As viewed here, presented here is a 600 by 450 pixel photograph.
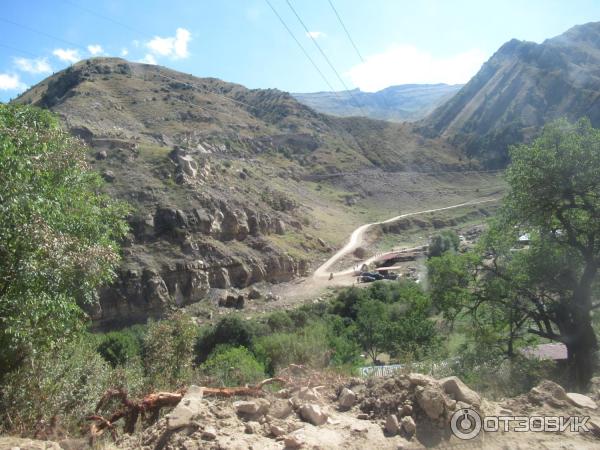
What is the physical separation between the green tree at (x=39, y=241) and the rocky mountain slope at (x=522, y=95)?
10314 centimetres

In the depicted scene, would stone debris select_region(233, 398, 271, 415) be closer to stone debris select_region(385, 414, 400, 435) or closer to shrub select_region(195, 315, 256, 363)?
stone debris select_region(385, 414, 400, 435)

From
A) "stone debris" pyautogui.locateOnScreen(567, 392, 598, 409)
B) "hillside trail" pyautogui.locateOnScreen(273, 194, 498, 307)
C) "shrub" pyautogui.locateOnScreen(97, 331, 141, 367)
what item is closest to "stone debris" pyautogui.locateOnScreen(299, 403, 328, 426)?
"stone debris" pyautogui.locateOnScreen(567, 392, 598, 409)

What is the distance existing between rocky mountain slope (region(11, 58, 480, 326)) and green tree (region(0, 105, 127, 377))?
A: 4331mm

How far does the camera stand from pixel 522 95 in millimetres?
118812

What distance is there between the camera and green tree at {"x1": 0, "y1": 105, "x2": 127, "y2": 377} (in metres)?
5.80

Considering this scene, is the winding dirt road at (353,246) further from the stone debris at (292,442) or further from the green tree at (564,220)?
the stone debris at (292,442)

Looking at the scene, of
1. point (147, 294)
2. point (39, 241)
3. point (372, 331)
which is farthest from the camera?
point (147, 294)

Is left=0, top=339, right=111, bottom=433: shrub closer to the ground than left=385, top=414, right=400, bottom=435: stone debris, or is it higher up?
higher up

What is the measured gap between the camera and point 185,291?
37281 mm

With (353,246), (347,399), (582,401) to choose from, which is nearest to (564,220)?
(582,401)

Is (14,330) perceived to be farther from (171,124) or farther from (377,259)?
(171,124)

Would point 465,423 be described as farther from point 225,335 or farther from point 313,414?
point 225,335

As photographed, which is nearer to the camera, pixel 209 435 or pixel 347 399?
pixel 209 435

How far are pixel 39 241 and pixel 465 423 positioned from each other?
Result: 6.19 metres
